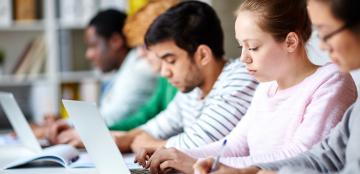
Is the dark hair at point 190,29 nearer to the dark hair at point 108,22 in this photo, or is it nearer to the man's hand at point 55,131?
the man's hand at point 55,131

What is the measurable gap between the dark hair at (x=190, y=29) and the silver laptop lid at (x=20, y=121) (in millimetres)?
432

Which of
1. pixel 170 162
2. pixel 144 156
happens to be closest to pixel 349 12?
pixel 170 162

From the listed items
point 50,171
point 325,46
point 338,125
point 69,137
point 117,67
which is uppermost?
point 117,67

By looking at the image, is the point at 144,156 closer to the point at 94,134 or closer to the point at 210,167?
the point at 94,134

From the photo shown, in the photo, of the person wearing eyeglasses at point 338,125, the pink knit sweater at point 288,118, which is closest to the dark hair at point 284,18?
the pink knit sweater at point 288,118

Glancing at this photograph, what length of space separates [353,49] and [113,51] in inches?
100

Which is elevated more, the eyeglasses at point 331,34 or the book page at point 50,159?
the book page at point 50,159

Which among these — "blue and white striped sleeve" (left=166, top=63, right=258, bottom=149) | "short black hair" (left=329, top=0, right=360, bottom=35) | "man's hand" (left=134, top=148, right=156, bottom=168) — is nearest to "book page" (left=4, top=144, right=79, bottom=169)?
"man's hand" (left=134, top=148, right=156, bottom=168)

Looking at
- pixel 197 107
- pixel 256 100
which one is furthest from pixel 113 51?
pixel 256 100

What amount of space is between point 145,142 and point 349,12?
113 cm

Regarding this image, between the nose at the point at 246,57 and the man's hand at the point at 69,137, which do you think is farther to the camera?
the man's hand at the point at 69,137

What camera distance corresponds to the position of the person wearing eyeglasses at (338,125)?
3.50 ft

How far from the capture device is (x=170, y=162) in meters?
1.39

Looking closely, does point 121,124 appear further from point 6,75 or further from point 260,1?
point 6,75
